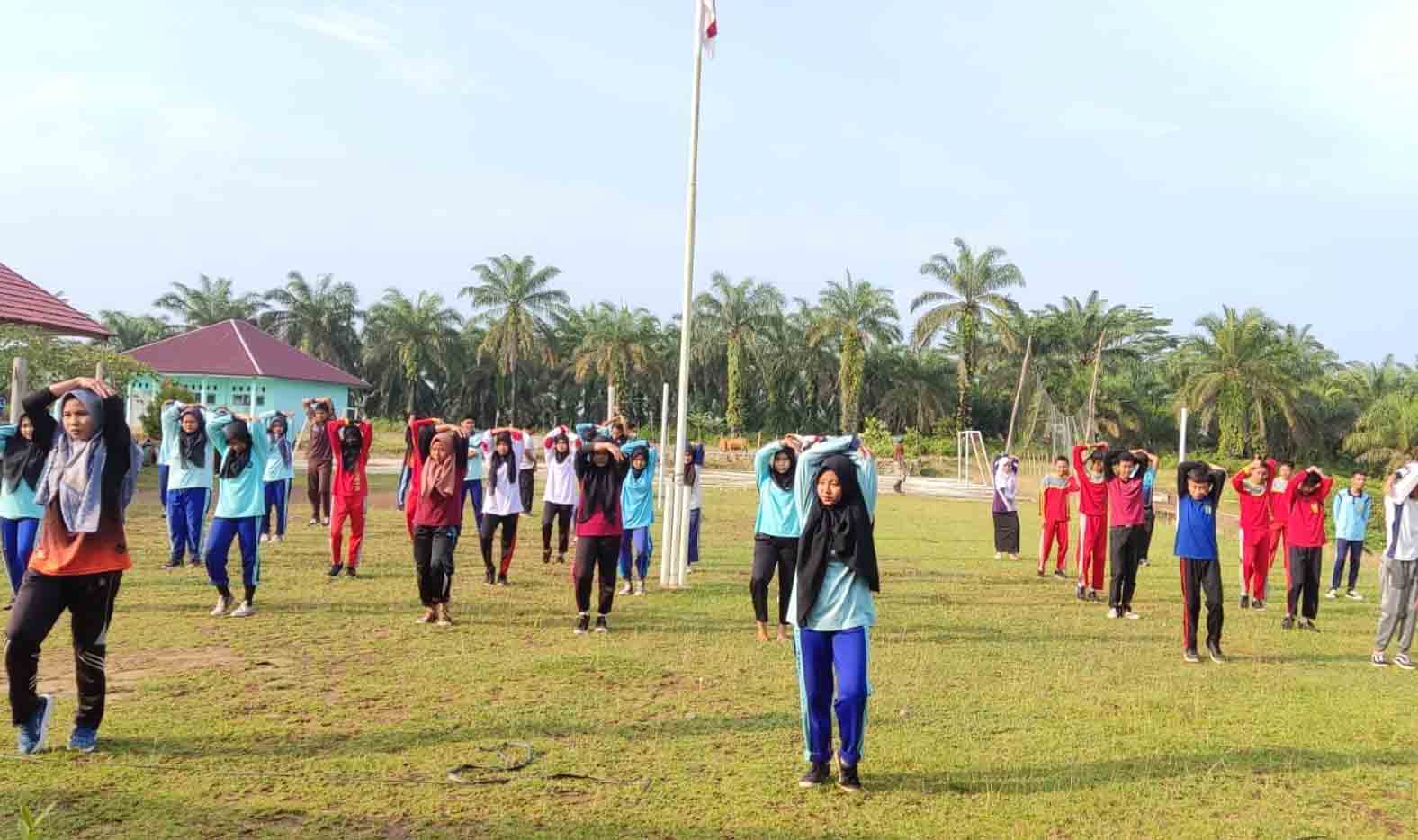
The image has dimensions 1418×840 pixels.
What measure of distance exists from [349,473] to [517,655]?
12.3ft

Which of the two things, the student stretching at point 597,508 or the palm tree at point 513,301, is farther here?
the palm tree at point 513,301

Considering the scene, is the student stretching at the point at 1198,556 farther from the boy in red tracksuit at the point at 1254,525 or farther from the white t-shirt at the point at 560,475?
the white t-shirt at the point at 560,475

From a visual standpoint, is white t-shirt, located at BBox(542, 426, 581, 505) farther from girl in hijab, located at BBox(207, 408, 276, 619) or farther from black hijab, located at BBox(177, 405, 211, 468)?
black hijab, located at BBox(177, 405, 211, 468)

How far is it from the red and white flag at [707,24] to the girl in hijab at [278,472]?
247 inches

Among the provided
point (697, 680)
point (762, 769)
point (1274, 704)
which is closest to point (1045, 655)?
point (1274, 704)

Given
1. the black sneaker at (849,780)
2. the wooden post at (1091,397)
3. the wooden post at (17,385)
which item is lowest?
the black sneaker at (849,780)

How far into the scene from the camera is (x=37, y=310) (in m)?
20.7

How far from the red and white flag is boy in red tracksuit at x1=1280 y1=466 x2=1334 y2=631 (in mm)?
7502

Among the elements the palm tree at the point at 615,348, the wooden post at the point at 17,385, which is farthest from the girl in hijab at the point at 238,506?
the palm tree at the point at 615,348

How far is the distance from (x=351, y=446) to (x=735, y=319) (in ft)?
132

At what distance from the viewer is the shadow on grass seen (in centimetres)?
517

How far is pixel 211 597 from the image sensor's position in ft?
31.3

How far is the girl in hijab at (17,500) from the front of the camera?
768 centimetres

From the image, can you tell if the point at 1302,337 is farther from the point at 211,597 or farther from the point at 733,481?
the point at 211,597
